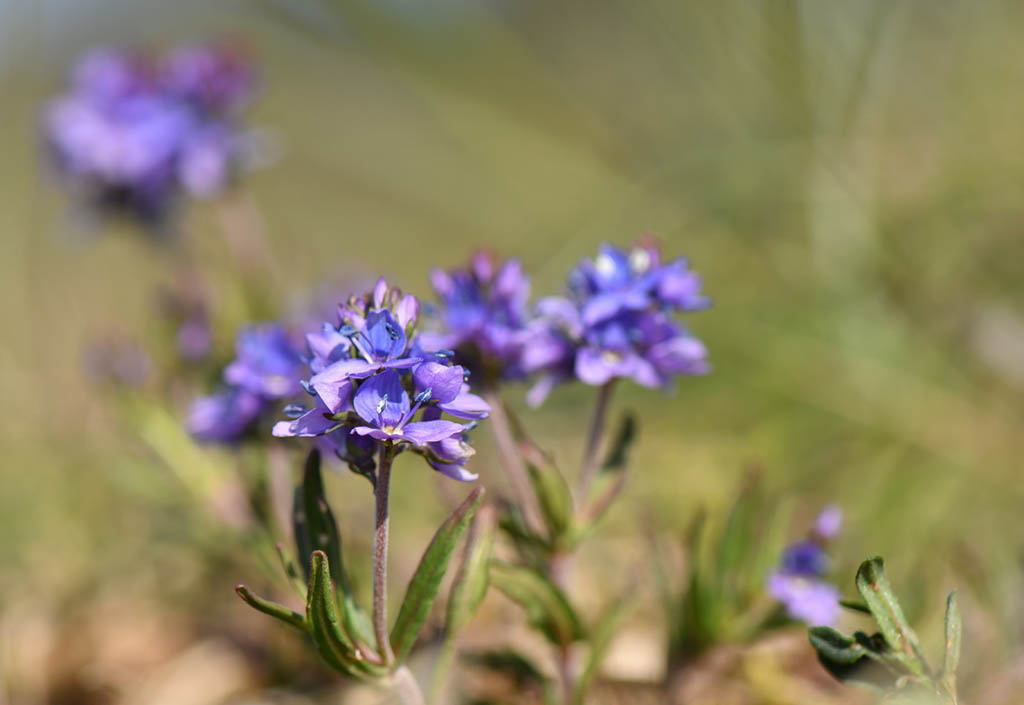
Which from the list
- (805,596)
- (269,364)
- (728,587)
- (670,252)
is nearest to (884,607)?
(805,596)

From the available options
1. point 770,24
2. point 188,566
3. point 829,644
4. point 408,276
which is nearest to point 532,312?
point 829,644

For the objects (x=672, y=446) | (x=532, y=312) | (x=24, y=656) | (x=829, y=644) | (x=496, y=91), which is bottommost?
(x=24, y=656)

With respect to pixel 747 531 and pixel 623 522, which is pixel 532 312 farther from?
pixel 623 522

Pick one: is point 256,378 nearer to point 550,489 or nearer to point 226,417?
point 226,417

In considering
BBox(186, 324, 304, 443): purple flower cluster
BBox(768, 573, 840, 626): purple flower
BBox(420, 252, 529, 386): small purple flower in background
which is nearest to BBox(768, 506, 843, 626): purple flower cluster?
BBox(768, 573, 840, 626): purple flower

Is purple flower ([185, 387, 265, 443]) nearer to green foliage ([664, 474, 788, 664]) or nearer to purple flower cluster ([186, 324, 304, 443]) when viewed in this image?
purple flower cluster ([186, 324, 304, 443])

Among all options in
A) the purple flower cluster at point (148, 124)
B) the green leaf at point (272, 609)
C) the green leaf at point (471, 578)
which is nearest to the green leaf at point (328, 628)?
the green leaf at point (272, 609)
